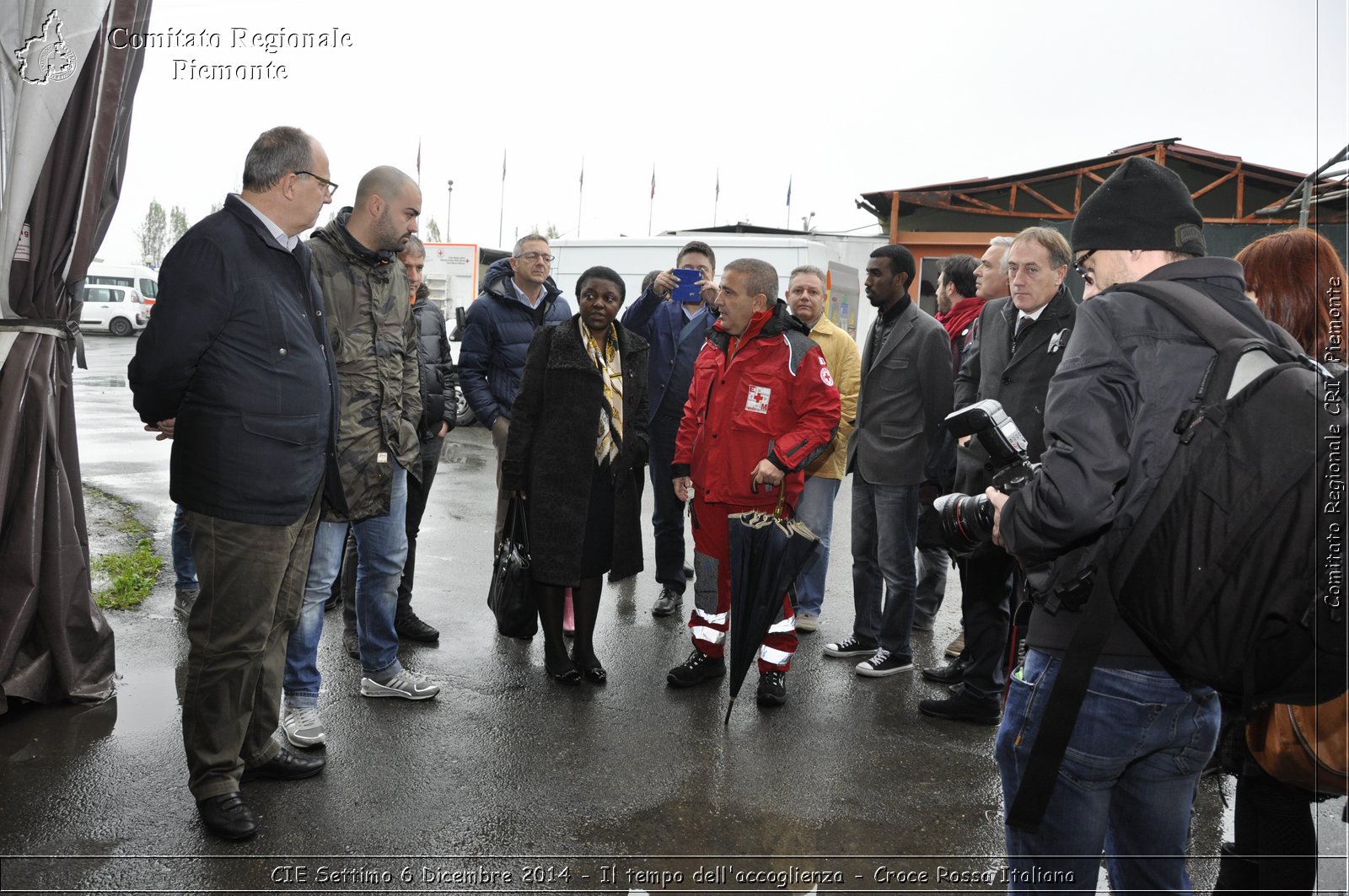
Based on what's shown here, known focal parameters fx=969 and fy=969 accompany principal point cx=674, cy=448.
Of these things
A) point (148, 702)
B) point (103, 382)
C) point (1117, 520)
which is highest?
point (1117, 520)

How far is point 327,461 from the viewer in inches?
143

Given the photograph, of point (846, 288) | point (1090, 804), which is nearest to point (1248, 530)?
point (1090, 804)

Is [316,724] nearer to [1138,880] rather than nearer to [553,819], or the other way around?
[553,819]

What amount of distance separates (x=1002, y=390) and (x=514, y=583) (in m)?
2.54

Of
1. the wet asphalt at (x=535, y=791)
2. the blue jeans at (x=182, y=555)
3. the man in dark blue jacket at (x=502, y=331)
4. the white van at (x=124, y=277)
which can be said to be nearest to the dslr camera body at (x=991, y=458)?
the wet asphalt at (x=535, y=791)

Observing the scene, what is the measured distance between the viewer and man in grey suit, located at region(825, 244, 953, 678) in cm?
537

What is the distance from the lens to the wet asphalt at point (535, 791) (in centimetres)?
322

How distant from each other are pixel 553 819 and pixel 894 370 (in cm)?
310

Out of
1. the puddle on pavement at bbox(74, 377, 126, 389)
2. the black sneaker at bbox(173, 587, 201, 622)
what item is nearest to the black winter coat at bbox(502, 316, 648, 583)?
the black sneaker at bbox(173, 587, 201, 622)

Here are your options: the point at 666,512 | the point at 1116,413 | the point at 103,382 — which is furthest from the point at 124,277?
the point at 1116,413

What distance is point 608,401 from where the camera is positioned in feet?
16.5

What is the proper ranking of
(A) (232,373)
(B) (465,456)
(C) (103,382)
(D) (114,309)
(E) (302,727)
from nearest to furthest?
(A) (232,373) < (E) (302,727) < (B) (465,456) < (C) (103,382) < (D) (114,309)

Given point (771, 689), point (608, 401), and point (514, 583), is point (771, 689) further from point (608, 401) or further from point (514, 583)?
point (608, 401)

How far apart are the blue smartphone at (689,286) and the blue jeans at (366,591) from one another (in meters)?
2.54
